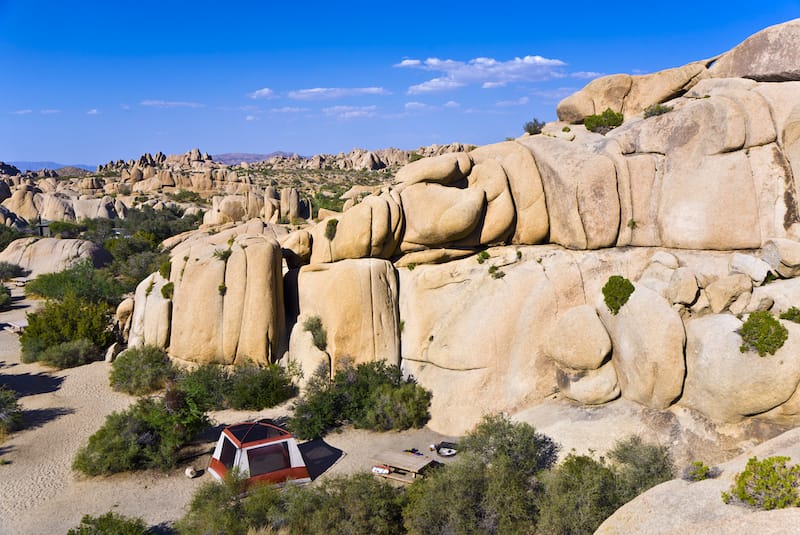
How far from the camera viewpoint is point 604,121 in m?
28.5

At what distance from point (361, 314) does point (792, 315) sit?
17505mm

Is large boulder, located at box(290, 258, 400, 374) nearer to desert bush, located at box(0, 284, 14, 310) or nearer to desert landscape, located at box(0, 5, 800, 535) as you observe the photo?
desert landscape, located at box(0, 5, 800, 535)

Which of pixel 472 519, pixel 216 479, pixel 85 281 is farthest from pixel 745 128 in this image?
pixel 85 281

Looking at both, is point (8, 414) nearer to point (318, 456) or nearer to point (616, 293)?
point (318, 456)

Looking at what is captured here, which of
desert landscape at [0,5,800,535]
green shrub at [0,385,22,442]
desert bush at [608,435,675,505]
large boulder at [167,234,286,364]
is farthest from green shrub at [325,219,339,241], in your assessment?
desert bush at [608,435,675,505]

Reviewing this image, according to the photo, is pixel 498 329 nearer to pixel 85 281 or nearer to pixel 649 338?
pixel 649 338

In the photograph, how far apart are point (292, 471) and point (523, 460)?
8125mm

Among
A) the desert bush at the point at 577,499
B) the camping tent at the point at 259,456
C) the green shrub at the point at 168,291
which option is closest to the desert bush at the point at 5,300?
the green shrub at the point at 168,291

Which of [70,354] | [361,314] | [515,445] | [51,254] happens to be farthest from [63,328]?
[515,445]

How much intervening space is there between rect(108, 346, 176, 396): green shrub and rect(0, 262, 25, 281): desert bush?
31.8 metres

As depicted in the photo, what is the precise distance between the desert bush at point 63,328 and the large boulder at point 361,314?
46.6 ft

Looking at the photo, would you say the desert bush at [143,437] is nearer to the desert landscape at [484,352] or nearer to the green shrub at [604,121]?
the desert landscape at [484,352]

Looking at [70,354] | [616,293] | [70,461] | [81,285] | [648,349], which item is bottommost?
[70,461]

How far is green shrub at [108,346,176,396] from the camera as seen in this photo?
2680cm
